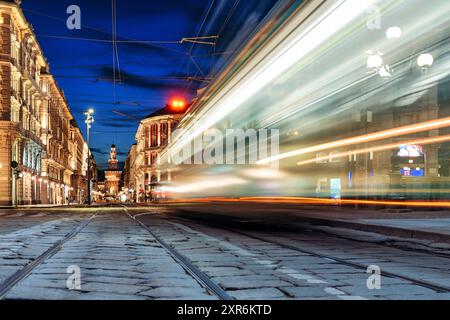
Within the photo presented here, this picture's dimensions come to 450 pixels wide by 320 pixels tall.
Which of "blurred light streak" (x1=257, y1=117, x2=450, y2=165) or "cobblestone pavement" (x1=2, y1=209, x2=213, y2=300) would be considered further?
"blurred light streak" (x1=257, y1=117, x2=450, y2=165)

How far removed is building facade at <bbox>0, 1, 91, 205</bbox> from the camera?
49625 mm

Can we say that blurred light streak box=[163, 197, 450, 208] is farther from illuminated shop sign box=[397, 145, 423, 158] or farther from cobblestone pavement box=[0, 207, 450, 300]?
cobblestone pavement box=[0, 207, 450, 300]

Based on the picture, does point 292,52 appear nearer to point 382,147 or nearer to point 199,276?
point 199,276

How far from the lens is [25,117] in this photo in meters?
58.3

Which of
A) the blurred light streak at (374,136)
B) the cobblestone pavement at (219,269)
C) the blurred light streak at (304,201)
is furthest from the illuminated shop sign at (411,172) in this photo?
the cobblestone pavement at (219,269)

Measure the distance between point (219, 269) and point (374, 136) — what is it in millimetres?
12168

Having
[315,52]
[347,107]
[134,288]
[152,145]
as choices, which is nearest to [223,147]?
[347,107]

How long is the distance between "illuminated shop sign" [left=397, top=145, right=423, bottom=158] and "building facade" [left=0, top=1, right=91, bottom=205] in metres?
31.8

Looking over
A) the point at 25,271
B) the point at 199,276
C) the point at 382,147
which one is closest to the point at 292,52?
the point at 199,276

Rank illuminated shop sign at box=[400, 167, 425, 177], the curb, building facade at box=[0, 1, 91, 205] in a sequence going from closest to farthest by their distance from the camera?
the curb
illuminated shop sign at box=[400, 167, 425, 177]
building facade at box=[0, 1, 91, 205]

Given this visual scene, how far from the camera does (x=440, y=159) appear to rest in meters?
28.4

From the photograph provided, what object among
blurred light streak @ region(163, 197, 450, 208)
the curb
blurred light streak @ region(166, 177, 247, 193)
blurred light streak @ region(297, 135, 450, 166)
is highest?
blurred light streak @ region(297, 135, 450, 166)

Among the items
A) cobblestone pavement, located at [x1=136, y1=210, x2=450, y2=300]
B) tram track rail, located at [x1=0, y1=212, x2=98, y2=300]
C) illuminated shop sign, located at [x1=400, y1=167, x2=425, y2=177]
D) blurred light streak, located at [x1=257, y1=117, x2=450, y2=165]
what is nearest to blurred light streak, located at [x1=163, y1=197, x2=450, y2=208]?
illuminated shop sign, located at [x1=400, y1=167, x2=425, y2=177]
